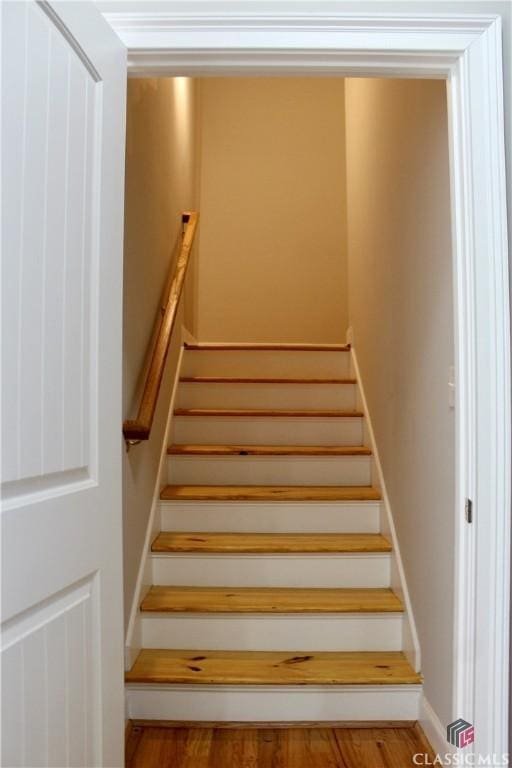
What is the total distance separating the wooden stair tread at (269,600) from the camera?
7.80 feet

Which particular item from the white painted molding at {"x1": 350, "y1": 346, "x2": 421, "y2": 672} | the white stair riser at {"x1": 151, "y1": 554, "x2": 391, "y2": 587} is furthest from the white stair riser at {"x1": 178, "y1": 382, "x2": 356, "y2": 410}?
the white stair riser at {"x1": 151, "y1": 554, "x2": 391, "y2": 587}

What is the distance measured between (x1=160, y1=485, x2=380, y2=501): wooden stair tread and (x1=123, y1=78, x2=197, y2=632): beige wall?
19cm

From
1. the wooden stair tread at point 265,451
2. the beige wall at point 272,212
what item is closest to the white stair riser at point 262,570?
the wooden stair tread at point 265,451

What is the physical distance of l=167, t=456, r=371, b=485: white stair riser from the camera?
123 inches

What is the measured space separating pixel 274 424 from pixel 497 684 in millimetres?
2092

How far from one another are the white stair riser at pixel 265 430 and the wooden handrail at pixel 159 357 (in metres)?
0.73

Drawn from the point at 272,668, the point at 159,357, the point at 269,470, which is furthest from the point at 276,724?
the point at 159,357

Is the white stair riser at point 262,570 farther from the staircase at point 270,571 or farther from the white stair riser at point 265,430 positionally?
the white stair riser at point 265,430

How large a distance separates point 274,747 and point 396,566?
2.67 ft

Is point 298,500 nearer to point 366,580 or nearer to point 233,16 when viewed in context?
point 366,580

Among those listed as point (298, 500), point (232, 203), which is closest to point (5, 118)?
point (298, 500)

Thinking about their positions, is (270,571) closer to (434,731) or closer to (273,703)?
(273,703)

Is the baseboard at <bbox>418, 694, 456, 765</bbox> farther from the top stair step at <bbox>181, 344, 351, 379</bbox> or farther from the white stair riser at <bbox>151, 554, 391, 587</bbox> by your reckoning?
the top stair step at <bbox>181, 344, 351, 379</bbox>

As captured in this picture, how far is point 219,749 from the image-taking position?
2037 millimetres
